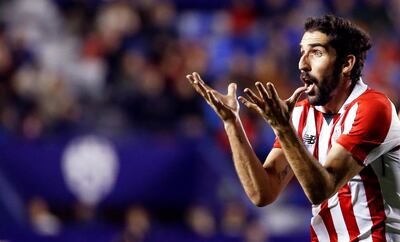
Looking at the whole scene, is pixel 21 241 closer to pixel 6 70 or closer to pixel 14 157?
pixel 14 157

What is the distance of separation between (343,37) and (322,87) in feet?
A: 0.94

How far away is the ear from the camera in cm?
498

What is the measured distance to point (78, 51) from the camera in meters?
12.4

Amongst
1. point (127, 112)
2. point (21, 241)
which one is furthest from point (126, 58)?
point (21, 241)

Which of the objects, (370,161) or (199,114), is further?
(199,114)

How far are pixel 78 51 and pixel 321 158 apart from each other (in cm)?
778

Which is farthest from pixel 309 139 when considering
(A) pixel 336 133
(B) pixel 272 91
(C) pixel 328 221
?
(B) pixel 272 91

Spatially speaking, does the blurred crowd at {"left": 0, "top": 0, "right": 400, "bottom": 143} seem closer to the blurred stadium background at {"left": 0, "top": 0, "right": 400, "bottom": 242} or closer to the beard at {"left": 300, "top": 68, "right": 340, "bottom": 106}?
the blurred stadium background at {"left": 0, "top": 0, "right": 400, "bottom": 242}

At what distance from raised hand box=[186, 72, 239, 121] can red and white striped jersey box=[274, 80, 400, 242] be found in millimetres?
456

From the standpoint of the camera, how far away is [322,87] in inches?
193

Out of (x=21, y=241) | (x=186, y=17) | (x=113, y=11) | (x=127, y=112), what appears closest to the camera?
(x=21, y=241)

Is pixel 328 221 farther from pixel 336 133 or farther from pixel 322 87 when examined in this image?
pixel 322 87

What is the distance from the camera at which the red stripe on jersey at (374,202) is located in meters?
4.91

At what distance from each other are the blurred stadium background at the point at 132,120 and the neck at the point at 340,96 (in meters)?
4.54
